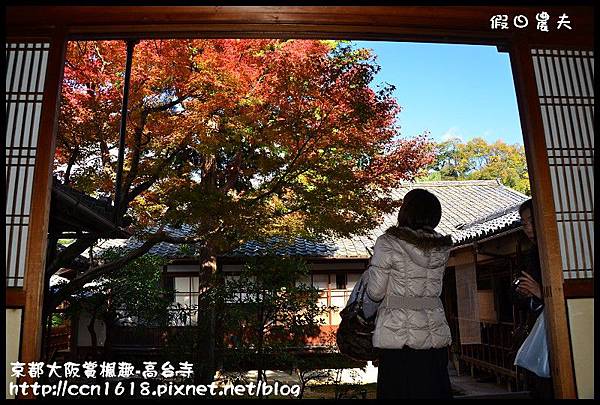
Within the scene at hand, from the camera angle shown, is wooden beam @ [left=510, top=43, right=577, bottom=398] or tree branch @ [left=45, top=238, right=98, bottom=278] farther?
tree branch @ [left=45, top=238, right=98, bottom=278]

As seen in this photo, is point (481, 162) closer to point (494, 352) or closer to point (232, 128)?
point (494, 352)

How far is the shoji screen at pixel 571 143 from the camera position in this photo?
2.96m

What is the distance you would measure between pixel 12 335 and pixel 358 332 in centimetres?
172

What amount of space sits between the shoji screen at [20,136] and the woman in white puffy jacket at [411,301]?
5.87 ft

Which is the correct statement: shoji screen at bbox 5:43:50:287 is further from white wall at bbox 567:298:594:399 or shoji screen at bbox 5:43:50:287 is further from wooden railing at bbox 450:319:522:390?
wooden railing at bbox 450:319:522:390

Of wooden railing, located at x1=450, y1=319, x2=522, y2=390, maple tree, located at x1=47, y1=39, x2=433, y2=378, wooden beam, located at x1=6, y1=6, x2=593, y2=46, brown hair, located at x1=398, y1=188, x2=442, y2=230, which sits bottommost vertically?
wooden railing, located at x1=450, y1=319, x2=522, y2=390

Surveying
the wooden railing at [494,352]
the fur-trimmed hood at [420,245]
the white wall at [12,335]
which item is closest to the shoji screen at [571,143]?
the fur-trimmed hood at [420,245]

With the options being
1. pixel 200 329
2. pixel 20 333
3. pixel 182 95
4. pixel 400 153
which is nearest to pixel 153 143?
pixel 182 95

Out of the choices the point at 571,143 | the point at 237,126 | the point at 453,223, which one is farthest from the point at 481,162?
the point at 571,143

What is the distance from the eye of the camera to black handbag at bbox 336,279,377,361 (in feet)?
9.33

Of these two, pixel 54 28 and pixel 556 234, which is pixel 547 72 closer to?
pixel 556 234

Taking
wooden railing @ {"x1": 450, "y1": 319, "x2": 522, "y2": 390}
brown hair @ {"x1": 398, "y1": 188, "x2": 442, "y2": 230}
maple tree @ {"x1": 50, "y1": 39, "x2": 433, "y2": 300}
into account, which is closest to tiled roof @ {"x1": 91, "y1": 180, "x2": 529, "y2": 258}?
maple tree @ {"x1": 50, "y1": 39, "x2": 433, "y2": 300}

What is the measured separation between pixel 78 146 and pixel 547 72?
548 cm

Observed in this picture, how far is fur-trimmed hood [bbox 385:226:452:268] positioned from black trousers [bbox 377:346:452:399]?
17.8 inches
